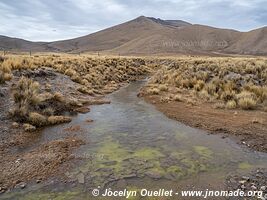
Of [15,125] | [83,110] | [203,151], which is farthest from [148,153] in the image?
[83,110]

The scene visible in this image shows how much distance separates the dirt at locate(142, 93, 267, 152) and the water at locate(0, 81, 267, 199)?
1.86ft

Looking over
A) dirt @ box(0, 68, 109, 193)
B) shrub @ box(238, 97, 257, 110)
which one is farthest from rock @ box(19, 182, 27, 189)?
shrub @ box(238, 97, 257, 110)

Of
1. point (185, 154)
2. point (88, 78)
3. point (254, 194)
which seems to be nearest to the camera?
point (254, 194)

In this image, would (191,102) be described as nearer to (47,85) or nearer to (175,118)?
(175,118)

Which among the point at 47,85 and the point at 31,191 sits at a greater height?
the point at 47,85

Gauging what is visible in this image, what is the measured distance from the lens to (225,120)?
12.7 m

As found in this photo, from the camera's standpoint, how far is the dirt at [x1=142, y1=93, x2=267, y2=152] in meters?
10.3

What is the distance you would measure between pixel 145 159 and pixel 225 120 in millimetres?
5620

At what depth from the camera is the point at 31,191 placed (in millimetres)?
6883

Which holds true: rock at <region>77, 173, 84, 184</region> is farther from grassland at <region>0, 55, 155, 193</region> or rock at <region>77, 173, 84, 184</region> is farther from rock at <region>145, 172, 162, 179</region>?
rock at <region>145, 172, 162, 179</region>

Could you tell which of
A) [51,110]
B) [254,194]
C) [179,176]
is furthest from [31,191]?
[51,110]

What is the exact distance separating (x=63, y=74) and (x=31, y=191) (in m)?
16.3

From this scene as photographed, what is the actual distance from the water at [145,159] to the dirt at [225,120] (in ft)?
1.86

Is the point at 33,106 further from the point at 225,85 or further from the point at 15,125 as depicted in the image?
the point at 225,85
